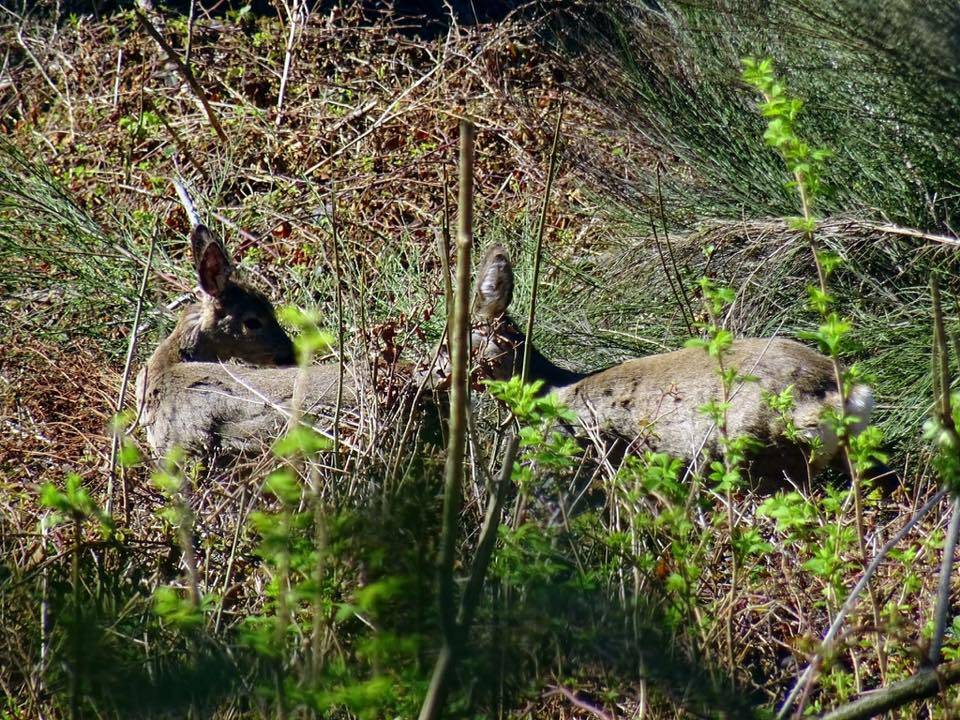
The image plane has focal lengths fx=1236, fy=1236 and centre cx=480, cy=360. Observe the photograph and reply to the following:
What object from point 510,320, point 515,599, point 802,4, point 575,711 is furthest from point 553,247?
point 515,599

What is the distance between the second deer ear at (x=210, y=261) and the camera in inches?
230

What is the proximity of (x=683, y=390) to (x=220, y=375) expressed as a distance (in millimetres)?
2083

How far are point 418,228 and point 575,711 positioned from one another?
4505 mm

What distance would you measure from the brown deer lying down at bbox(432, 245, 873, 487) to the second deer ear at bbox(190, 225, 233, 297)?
129 centimetres

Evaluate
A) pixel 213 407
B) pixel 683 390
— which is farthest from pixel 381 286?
pixel 683 390

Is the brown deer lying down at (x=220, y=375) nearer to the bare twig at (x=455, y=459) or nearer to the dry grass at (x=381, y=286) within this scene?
the dry grass at (x=381, y=286)

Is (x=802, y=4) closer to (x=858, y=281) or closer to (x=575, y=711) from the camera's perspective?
(x=858, y=281)

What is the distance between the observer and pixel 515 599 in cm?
251

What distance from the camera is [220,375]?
221 inches

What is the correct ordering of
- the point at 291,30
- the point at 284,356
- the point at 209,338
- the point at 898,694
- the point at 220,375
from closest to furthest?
the point at 898,694
the point at 220,375
the point at 209,338
the point at 284,356
the point at 291,30

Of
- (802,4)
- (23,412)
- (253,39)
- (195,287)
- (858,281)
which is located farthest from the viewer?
(253,39)

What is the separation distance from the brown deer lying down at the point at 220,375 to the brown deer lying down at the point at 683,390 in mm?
819

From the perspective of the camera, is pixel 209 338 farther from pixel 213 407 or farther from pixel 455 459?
pixel 455 459

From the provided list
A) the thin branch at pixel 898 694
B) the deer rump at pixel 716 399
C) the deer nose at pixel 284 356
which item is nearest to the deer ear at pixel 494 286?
the deer rump at pixel 716 399
